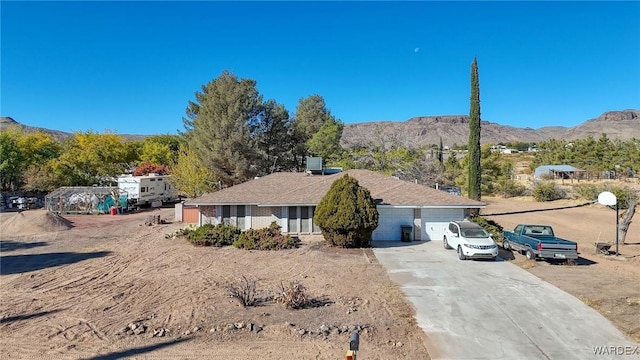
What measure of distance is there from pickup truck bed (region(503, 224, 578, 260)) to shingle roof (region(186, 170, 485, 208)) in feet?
8.04

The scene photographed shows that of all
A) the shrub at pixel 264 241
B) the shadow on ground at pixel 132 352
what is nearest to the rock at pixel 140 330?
the shadow on ground at pixel 132 352

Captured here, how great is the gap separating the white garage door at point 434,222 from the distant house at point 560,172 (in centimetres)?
5472

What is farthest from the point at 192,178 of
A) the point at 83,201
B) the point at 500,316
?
the point at 500,316

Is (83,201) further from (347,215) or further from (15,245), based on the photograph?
(347,215)

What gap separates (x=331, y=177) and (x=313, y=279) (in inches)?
504

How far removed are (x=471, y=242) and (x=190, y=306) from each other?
12148mm

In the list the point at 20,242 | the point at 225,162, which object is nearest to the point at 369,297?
the point at 20,242

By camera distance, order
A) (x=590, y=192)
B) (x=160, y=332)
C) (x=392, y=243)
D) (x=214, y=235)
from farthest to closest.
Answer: (x=590, y=192), (x=392, y=243), (x=214, y=235), (x=160, y=332)

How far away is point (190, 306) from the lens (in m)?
11.5

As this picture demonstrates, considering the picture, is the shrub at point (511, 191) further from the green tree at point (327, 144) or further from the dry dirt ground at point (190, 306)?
the dry dirt ground at point (190, 306)

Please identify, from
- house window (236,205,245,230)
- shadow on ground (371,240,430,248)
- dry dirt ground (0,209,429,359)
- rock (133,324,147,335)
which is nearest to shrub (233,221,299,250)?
dry dirt ground (0,209,429,359)

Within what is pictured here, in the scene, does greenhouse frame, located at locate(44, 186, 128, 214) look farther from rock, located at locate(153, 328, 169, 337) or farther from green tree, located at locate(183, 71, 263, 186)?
rock, located at locate(153, 328, 169, 337)

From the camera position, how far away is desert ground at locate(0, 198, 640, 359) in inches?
353

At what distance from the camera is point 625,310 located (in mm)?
10992
